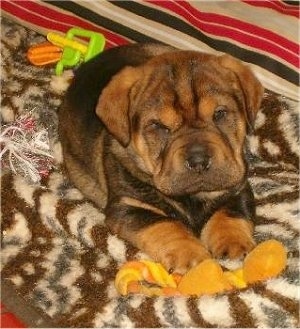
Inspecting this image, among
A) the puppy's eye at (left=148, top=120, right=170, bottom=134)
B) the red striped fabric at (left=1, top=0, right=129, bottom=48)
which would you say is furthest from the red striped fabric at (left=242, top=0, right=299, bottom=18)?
the puppy's eye at (left=148, top=120, right=170, bottom=134)

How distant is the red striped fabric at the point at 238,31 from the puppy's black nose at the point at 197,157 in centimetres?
79

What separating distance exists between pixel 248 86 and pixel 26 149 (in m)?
0.97

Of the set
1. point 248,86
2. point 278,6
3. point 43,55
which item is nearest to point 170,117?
point 248,86

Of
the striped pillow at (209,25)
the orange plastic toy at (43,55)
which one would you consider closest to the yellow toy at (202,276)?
the striped pillow at (209,25)

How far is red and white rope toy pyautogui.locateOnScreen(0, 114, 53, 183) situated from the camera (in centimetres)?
280

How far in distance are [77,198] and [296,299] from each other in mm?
1016

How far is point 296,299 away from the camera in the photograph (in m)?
2.00

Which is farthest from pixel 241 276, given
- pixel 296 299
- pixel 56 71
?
pixel 56 71

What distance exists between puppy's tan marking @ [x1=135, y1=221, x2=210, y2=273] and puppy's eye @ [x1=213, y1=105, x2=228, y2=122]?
0.36 metres

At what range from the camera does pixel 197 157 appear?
2.16m

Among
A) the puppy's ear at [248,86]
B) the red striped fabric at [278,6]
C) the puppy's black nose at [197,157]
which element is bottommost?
the puppy's black nose at [197,157]

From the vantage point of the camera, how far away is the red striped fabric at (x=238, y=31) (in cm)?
280

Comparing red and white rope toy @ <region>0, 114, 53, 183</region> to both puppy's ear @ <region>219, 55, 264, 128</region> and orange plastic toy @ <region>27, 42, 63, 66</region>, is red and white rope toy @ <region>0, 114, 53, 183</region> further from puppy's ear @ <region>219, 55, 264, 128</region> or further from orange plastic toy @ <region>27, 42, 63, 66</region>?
puppy's ear @ <region>219, 55, 264, 128</region>

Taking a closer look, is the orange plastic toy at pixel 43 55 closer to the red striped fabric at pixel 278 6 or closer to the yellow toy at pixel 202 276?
the red striped fabric at pixel 278 6
